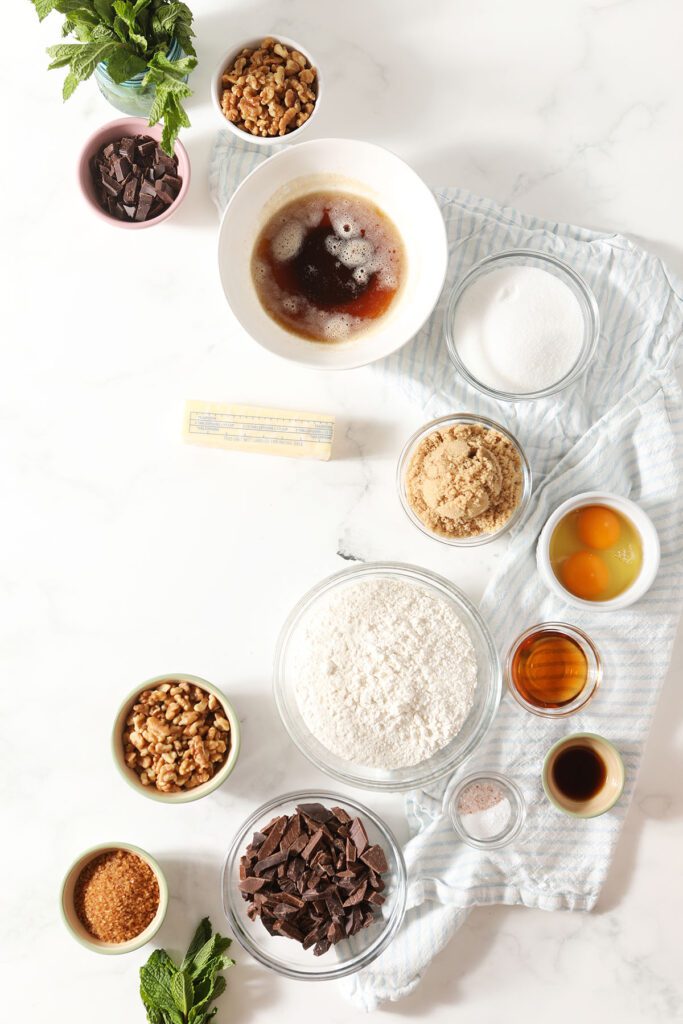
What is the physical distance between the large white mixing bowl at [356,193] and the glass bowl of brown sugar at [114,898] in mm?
1113

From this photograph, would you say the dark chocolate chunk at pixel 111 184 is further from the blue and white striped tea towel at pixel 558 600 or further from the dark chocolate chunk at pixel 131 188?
the blue and white striped tea towel at pixel 558 600

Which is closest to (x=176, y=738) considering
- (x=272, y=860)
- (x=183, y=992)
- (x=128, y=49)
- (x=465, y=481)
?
(x=272, y=860)

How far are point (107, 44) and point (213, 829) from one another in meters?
1.64

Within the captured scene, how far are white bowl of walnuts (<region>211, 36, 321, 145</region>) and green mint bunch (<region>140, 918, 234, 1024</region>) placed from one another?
66.8 inches

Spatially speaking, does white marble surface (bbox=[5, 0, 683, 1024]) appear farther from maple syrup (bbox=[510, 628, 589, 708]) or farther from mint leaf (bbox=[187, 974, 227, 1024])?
maple syrup (bbox=[510, 628, 589, 708])

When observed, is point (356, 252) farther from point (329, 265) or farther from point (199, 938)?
point (199, 938)

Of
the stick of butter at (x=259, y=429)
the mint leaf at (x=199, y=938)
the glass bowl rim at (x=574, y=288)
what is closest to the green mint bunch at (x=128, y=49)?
the stick of butter at (x=259, y=429)

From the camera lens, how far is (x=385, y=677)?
1715 millimetres

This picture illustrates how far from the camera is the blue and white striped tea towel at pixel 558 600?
181 cm

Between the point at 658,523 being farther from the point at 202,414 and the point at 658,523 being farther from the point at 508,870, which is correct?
→ the point at 202,414

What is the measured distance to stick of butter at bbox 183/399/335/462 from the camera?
1.86m

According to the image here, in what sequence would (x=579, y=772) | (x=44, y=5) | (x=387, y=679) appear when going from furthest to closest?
(x=579, y=772) → (x=387, y=679) → (x=44, y=5)

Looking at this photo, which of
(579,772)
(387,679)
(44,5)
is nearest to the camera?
(44,5)

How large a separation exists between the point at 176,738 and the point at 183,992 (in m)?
0.53
